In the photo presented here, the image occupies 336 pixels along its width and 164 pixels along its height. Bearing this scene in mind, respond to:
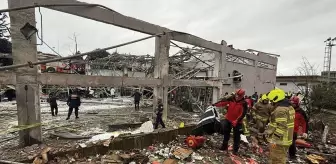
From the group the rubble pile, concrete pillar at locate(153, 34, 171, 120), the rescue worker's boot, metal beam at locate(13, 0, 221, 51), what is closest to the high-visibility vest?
the rubble pile

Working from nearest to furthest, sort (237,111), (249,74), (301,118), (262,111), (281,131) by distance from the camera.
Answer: (281,131)
(237,111)
(301,118)
(262,111)
(249,74)

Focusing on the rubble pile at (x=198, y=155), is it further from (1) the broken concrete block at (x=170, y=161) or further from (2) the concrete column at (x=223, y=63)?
(2) the concrete column at (x=223, y=63)

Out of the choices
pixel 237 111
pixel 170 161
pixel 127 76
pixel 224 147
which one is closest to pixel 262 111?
pixel 237 111

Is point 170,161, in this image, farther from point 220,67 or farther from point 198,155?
point 220,67

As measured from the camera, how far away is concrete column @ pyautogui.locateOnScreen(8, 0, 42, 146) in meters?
5.50

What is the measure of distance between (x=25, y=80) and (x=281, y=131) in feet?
20.0

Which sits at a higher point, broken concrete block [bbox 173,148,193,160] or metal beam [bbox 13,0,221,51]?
metal beam [bbox 13,0,221,51]

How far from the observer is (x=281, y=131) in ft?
13.4

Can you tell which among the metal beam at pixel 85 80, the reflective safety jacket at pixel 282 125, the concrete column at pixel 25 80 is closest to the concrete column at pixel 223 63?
the metal beam at pixel 85 80

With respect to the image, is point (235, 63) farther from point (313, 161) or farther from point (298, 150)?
point (313, 161)

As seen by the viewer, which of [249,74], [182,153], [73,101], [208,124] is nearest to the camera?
[182,153]

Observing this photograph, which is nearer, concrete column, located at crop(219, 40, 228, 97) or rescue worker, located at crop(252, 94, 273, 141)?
rescue worker, located at crop(252, 94, 273, 141)

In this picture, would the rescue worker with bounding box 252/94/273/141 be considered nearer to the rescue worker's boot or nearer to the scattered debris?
the scattered debris

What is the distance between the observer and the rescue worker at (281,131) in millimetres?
4070
